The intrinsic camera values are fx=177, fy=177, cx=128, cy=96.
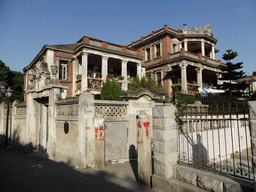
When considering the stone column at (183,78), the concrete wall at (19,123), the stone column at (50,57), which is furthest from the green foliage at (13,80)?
the stone column at (183,78)

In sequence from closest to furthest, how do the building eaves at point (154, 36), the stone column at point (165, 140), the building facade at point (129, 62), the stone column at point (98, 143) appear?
the stone column at point (165, 140) < the stone column at point (98, 143) < the building facade at point (129, 62) < the building eaves at point (154, 36)

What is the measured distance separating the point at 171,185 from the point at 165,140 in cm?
109

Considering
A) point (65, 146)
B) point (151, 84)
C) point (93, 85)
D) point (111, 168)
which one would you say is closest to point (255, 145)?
point (111, 168)

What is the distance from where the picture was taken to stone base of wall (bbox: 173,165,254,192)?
335 centimetres

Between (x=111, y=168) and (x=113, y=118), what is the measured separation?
205 centimetres

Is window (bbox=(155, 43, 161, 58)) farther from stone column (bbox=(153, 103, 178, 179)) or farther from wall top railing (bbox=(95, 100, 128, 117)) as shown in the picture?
stone column (bbox=(153, 103, 178, 179))

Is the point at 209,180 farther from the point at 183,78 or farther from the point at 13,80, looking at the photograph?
the point at 13,80

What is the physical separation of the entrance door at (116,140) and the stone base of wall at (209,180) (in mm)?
3611

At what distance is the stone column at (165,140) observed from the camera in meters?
4.65

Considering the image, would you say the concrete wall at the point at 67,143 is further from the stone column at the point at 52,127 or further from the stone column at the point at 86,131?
the stone column at the point at 86,131

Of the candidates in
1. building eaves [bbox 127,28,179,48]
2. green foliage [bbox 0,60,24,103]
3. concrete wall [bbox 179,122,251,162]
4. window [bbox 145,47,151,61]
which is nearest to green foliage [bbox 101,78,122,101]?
concrete wall [bbox 179,122,251,162]

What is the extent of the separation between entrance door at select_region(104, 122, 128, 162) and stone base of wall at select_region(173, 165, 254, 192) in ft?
11.8

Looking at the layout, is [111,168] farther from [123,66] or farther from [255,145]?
[123,66]

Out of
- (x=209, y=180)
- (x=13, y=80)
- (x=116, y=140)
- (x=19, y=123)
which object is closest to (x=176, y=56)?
(x=116, y=140)
